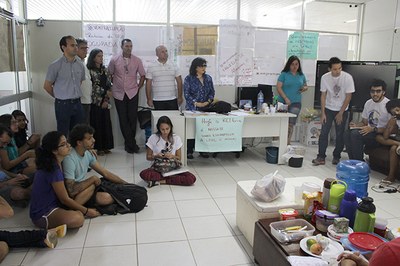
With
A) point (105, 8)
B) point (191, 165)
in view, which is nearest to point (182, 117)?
point (191, 165)

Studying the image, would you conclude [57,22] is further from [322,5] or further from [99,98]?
[322,5]

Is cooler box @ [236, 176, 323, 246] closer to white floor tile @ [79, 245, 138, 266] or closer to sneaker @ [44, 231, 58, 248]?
white floor tile @ [79, 245, 138, 266]

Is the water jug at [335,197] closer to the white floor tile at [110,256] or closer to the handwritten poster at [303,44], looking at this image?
the white floor tile at [110,256]

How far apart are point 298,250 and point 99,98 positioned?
3.63 m

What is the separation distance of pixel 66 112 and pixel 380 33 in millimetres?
4990

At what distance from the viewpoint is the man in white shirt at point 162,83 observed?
4914mm

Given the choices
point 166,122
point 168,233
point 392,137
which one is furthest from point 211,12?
point 168,233

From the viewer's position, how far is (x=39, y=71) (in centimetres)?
495

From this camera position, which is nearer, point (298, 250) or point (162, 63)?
point (298, 250)

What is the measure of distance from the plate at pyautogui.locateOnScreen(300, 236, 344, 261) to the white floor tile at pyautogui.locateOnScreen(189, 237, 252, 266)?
1.89ft

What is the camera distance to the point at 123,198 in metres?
2.94

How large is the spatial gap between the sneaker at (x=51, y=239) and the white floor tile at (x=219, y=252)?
0.97 metres

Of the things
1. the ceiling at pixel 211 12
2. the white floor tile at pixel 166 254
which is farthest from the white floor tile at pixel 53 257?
the ceiling at pixel 211 12

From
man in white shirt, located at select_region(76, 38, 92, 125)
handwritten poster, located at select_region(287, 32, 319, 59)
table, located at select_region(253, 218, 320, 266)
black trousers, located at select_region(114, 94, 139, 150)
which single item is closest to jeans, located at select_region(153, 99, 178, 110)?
black trousers, located at select_region(114, 94, 139, 150)
